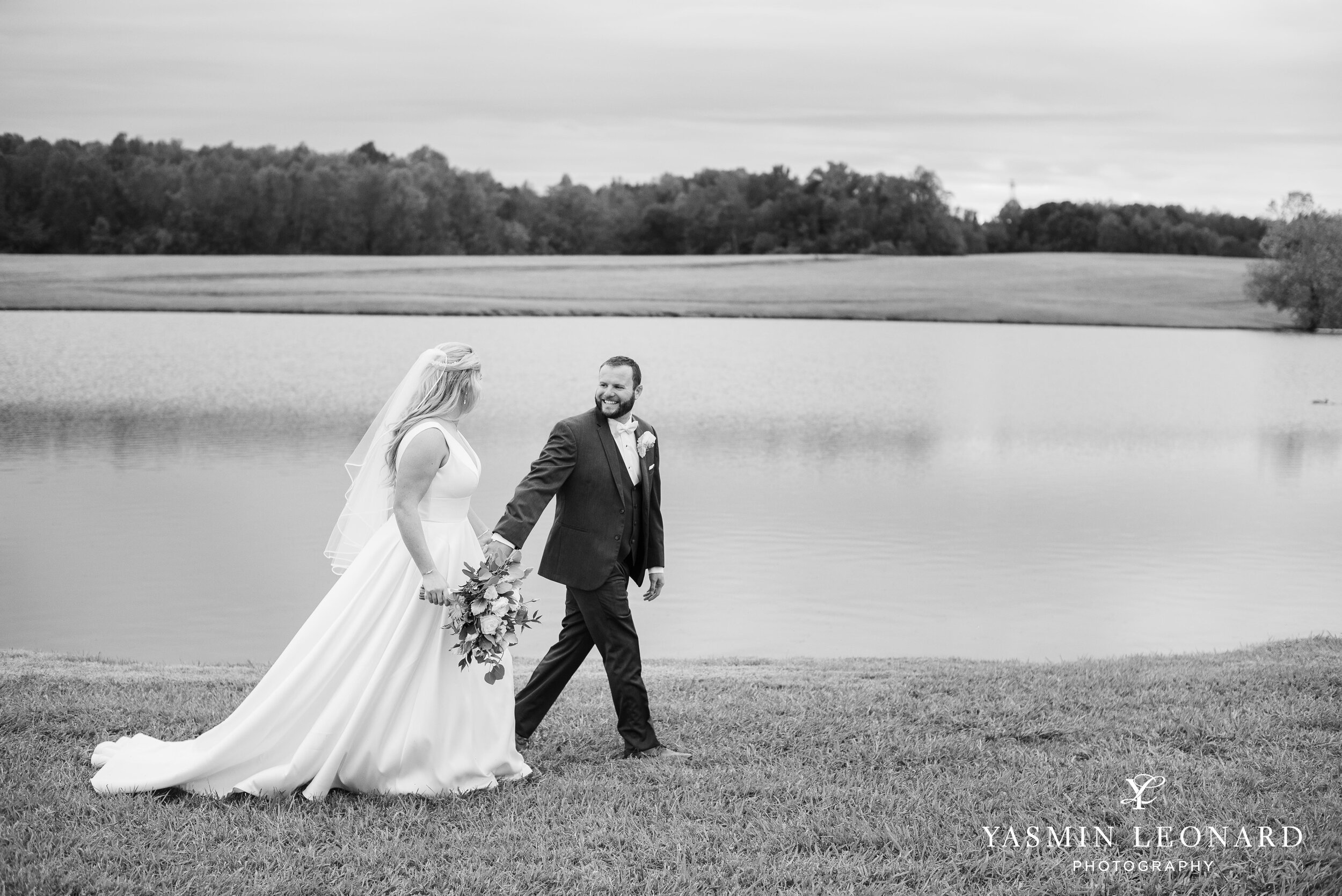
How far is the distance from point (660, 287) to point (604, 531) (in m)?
66.4

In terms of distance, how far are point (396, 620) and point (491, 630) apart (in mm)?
485

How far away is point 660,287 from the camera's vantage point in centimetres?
7212

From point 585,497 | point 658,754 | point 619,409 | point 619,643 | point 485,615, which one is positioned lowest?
point 658,754

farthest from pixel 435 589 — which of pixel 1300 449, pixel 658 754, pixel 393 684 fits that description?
pixel 1300 449

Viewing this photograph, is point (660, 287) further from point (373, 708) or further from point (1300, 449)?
point (373, 708)

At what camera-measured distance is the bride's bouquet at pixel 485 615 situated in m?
5.67

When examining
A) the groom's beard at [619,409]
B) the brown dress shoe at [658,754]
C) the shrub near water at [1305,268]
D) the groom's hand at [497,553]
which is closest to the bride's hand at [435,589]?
the groom's hand at [497,553]

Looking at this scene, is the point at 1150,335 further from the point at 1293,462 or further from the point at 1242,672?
the point at 1242,672

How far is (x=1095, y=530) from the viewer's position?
51.0 ft

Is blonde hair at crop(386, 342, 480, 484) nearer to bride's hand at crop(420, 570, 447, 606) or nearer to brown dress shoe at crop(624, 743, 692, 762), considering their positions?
bride's hand at crop(420, 570, 447, 606)

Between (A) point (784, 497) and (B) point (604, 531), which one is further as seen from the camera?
(A) point (784, 497)

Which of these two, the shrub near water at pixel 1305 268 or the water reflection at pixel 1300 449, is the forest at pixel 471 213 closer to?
the shrub near water at pixel 1305 268

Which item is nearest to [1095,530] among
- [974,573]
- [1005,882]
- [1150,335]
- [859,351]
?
[974,573]

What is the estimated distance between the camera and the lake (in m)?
11.1
